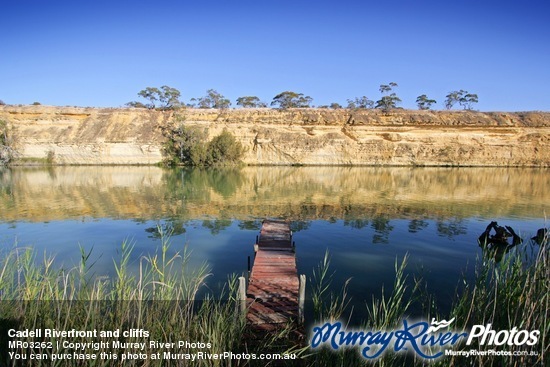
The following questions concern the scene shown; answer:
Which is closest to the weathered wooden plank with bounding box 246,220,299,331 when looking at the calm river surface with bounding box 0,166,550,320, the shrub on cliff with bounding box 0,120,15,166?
the calm river surface with bounding box 0,166,550,320

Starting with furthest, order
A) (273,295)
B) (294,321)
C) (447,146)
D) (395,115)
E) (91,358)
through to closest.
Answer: (395,115) → (447,146) → (273,295) → (294,321) → (91,358)

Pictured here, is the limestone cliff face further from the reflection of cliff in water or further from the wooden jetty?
the wooden jetty

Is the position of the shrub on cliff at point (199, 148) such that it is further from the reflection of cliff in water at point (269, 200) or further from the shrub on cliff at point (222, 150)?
the reflection of cliff in water at point (269, 200)

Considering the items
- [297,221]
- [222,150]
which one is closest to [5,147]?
[222,150]

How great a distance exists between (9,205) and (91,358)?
68.5 ft

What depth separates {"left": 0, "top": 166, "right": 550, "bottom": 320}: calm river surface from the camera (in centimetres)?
966

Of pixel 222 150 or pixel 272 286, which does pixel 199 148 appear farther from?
pixel 272 286

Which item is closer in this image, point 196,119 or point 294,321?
point 294,321

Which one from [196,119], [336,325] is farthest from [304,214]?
[196,119]

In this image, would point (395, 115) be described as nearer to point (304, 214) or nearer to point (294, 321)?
point (304, 214)

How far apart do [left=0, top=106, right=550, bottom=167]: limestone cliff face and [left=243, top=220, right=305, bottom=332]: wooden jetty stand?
39.9m

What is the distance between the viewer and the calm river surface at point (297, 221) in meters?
9.66

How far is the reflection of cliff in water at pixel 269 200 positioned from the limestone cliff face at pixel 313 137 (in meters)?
18.8

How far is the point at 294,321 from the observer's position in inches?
217
